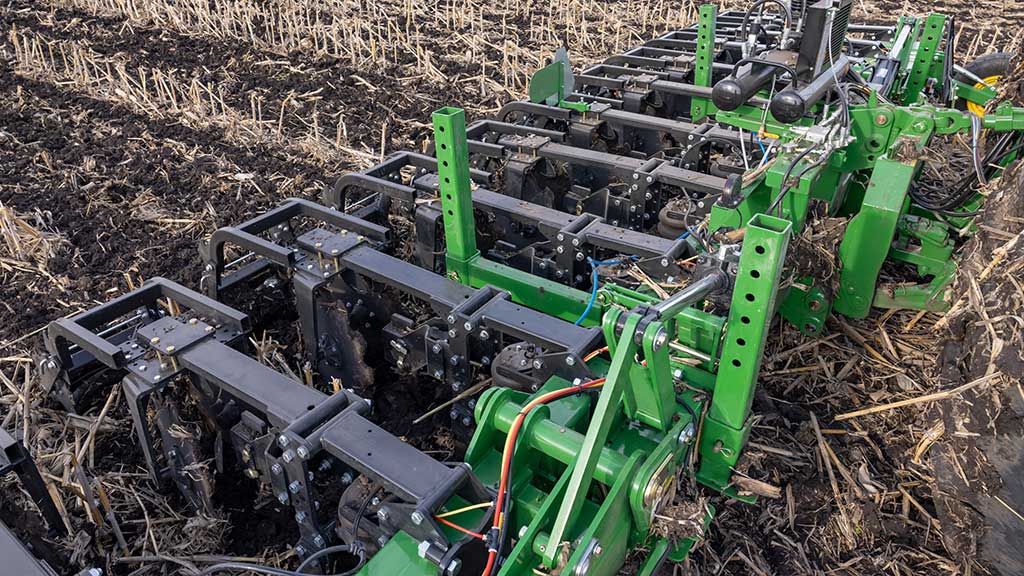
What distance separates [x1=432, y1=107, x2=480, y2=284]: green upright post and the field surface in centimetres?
92

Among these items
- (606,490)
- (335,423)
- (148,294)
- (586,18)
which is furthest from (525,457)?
(586,18)

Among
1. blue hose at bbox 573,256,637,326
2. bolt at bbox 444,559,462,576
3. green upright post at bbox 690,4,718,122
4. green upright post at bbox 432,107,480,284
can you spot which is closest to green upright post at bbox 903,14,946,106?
green upright post at bbox 690,4,718,122

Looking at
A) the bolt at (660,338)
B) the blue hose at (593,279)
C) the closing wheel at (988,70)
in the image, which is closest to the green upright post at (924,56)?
the closing wheel at (988,70)

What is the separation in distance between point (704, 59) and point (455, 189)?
10.3 feet

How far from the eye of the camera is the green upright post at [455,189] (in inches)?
141

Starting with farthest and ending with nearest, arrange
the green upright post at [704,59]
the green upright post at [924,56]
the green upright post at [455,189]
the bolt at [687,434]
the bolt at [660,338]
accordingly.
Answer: the green upright post at [924,56] → the green upright post at [704,59] → the green upright post at [455,189] → the bolt at [687,434] → the bolt at [660,338]

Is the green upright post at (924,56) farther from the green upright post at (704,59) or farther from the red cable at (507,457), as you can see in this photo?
the red cable at (507,457)

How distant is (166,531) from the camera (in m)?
3.44

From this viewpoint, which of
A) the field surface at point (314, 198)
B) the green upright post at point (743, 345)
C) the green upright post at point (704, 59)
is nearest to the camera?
the green upright post at point (743, 345)

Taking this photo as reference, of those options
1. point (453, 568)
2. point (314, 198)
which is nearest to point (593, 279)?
point (453, 568)

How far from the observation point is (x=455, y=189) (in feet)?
12.4

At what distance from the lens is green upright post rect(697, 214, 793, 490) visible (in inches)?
92.1

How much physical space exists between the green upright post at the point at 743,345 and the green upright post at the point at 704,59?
10.7 feet

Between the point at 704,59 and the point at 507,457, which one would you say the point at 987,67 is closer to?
the point at 704,59
